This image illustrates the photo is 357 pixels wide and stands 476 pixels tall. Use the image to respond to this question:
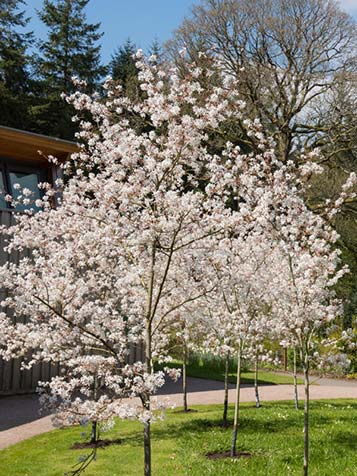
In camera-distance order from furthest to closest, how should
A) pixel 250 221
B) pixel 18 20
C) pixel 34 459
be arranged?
pixel 18 20 → pixel 34 459 → pixel 250 221

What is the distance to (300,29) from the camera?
1805 cm

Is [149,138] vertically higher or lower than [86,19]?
lower

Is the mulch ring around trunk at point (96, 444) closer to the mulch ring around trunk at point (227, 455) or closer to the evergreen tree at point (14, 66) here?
the mulch ring around trunk at point (227, 455)

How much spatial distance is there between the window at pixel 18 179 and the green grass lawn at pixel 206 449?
5.52 m

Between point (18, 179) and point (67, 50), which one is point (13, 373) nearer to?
point (18, 179)

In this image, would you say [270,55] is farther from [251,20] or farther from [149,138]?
[149,138]

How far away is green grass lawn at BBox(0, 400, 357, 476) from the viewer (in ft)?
21.0

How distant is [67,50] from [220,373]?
21623 mm

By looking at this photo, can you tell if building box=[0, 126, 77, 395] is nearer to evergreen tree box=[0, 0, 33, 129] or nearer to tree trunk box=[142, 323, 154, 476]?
tree trunk box=[142, 323, 154, 476]

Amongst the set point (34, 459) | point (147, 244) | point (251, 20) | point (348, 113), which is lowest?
point (34, 459)

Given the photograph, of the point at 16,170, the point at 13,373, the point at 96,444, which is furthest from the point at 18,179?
the point at 96,444

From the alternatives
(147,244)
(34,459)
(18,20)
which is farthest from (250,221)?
(18,20)

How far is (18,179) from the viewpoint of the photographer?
12.4m

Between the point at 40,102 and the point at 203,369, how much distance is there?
661 inches
